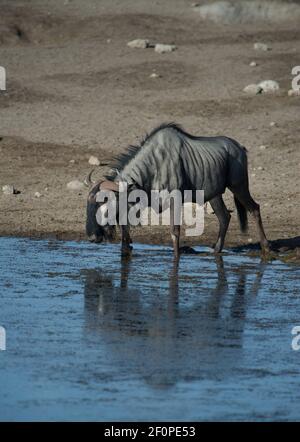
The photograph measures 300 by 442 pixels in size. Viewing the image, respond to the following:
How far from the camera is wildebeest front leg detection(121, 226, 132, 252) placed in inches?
524

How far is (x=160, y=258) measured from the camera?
44.0ft

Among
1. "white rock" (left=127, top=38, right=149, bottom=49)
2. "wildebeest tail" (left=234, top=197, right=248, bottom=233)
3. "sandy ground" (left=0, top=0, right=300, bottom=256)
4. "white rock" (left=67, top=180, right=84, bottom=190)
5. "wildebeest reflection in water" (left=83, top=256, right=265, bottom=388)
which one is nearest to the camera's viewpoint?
"wildebeest reflection in water" (left=83, top=256, right=265, bottom=388)

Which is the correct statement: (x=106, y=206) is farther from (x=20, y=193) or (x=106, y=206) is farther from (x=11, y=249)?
(x=20, y=193)

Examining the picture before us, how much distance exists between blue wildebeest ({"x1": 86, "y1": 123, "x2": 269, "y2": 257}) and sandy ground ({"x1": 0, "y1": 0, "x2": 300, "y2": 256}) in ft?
2.50

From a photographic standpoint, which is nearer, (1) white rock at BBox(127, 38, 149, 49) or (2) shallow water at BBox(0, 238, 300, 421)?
(2) shallow water at BBox(0, 238, 300, 421)

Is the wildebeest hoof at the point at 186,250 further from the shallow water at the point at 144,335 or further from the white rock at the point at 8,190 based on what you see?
the white rock at the point at 8,190

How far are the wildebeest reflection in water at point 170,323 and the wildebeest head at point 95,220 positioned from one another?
1.20 feet

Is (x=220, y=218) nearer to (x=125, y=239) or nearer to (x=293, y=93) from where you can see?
(x=125, y=239)

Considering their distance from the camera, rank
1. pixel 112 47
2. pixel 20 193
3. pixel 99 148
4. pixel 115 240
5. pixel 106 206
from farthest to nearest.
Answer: pixel 112 47, pixel 99 148, pixel 20 193, pixel 115 240, pixel 106 206

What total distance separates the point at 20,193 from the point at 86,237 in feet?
7.54

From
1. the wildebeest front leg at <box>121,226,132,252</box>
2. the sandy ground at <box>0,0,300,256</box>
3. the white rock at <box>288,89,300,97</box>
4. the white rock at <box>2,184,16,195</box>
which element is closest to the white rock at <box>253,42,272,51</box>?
the sandy ground at <box>0,0,300,256</box>

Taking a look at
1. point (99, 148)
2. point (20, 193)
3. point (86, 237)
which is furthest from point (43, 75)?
point (86, 237)

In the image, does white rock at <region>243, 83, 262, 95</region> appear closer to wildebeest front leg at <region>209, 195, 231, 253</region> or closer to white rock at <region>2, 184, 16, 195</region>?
white rock at <region>2, 184, 16, 195</region>

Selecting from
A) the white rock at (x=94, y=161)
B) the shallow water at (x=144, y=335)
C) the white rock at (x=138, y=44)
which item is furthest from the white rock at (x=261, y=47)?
the shallow water at (x=144, y=335)
